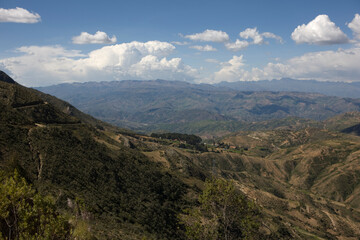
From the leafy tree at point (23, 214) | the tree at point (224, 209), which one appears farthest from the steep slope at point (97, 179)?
the leafy tree at point (23, 214)

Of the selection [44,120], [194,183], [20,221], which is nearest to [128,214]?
[20,221]

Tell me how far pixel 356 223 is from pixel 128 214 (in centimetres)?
15573

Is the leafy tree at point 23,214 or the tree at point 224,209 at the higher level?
the leafy tree at point 23,214

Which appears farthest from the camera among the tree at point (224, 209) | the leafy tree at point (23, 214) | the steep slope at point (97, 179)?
the steep slope at point (97, 179)

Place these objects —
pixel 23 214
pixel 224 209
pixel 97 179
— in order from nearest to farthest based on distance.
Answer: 1. pixel 23 214
2. pixel 224 209
3. pixel 97 179

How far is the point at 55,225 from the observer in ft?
64.4

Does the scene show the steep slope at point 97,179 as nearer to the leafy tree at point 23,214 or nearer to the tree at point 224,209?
the tree at point 224,209

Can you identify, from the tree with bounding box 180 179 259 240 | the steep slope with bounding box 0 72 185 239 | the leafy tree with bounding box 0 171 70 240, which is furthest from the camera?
the steep slope with bounding box 0 72 185 239

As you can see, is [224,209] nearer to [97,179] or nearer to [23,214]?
[23,214]

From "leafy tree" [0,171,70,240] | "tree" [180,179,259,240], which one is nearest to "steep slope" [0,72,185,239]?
"tree" [180,179,259,240]

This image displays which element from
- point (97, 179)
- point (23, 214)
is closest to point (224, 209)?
point (23, 214)

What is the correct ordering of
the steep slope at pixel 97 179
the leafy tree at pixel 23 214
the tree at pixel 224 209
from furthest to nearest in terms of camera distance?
the steep slope at pixel 97 179 < the tree at pixel 224 209 < the leafy tree at pixel 23 214

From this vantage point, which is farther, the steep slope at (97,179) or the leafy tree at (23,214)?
the steep slope at (97,179)

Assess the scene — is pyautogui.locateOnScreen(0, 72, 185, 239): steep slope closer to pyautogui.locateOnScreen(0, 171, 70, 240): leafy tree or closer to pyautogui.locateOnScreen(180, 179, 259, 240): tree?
pyautogui.locateOnScreen(180, 179, 259, 240): tree
